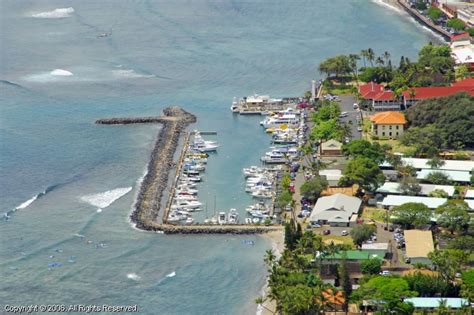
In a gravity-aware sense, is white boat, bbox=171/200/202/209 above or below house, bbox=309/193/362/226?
below

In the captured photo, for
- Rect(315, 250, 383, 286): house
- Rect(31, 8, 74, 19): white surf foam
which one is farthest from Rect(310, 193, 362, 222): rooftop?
Rect(31, 8, 74, 19): white surf foam

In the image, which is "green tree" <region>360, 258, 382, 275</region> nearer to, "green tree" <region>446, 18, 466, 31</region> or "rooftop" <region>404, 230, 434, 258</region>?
"rooftop" <region>404, 230, 434, 258</region>

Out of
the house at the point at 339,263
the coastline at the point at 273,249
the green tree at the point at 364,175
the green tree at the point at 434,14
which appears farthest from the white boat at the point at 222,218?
the green tree at the point at 434,14

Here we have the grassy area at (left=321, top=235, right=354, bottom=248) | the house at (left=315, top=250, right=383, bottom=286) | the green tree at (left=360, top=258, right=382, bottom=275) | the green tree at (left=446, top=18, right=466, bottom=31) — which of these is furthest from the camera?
the green tree at (left=446, top=18, right=466, bottom=31)

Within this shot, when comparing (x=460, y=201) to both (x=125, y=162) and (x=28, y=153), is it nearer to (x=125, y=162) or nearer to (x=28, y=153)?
(x=125, y=162)

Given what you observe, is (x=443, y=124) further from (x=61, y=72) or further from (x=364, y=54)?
(x=61, y=72)

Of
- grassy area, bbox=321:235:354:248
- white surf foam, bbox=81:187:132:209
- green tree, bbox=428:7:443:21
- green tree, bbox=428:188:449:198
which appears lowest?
white surf foam, bbox=81:187:132:209

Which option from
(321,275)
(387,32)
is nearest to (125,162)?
(321,275)

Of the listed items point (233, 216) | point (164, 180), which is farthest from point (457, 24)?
point (233, 216)
